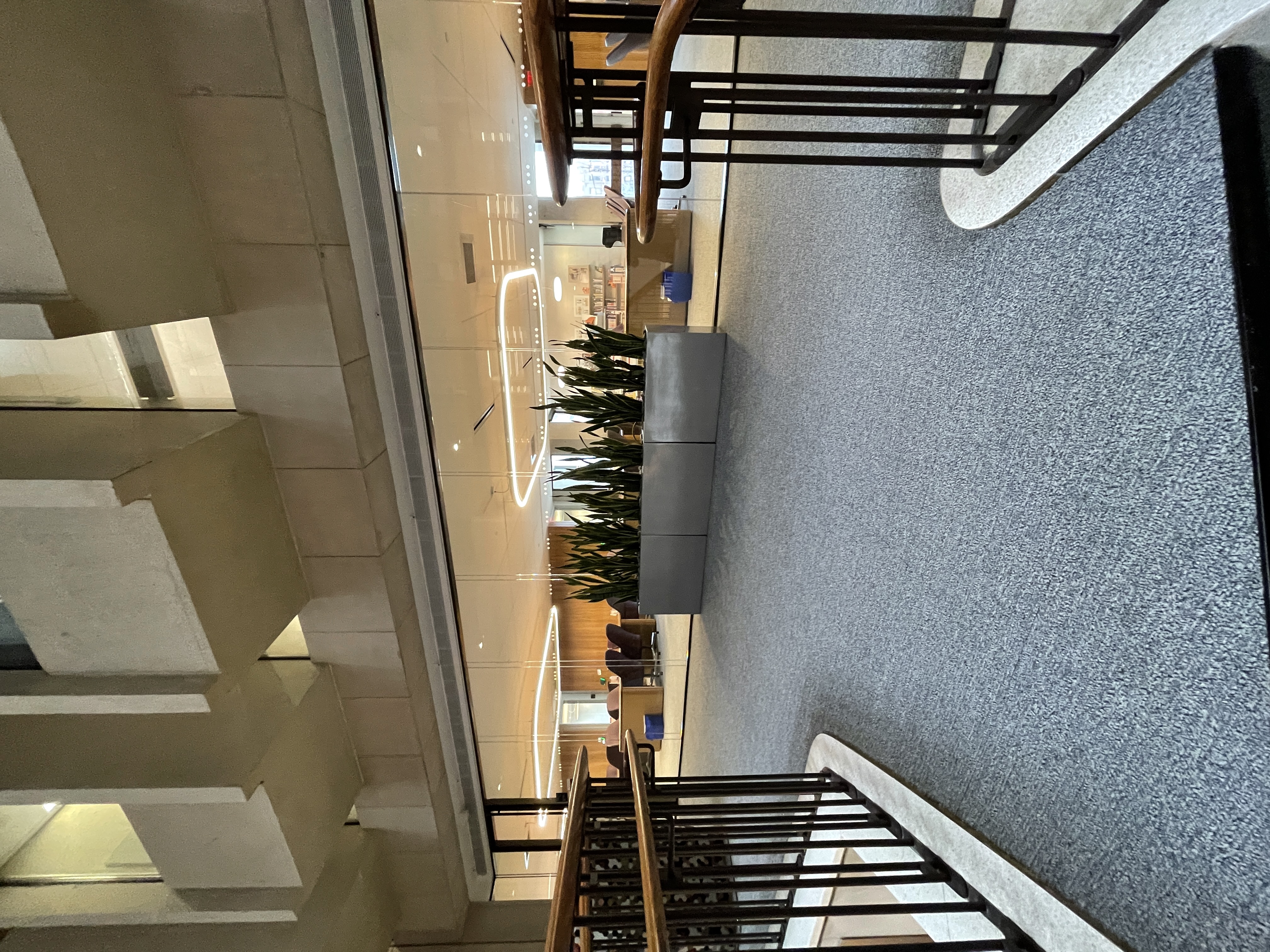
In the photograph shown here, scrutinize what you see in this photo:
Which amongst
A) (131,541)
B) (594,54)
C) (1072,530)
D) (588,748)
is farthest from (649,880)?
(594,54)

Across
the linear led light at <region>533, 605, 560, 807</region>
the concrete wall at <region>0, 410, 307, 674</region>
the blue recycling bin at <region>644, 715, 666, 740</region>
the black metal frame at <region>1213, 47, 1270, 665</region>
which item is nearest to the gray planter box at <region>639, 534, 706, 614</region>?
the linear led light at <region>533, 605, 560, 807</region>

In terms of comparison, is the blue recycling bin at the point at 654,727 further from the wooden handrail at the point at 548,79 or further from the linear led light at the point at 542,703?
the wooden handrail at the point at 548,79

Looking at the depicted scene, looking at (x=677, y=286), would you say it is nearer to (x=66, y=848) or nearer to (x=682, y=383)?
(x=682, y=383)

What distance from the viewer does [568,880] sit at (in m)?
0.98

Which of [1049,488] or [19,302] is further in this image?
[19,302]

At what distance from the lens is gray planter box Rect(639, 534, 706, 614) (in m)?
3.06

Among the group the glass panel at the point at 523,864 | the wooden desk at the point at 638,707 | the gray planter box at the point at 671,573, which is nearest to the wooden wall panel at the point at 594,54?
the gray planter box at the point at 671,573

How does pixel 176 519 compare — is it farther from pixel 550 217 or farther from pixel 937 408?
pixel 550 217

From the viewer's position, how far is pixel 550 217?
261 cm

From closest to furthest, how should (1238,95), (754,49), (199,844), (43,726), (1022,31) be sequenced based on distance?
(1238,95) → (1022,31) → (43,726) → (199,844) → (754,49)

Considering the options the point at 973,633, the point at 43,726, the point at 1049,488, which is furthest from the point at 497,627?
the point at 1049,488

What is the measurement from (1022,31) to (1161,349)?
1.40 ft

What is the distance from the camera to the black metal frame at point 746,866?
0.93m

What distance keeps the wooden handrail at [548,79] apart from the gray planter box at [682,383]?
1.71 meters
